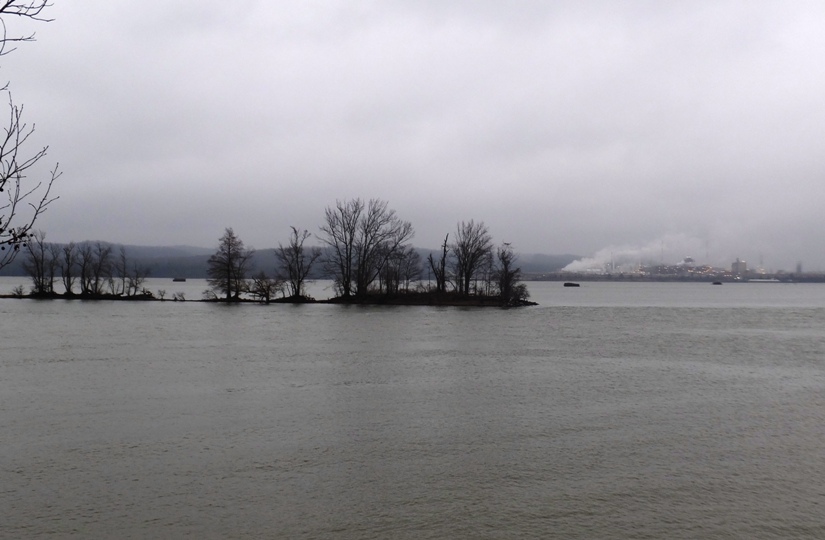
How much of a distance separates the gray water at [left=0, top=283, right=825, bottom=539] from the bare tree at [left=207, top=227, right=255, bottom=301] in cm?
4655

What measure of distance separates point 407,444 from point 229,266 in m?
66.7

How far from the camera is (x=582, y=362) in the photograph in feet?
93.6

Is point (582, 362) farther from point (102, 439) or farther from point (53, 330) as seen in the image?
point (53, 330)

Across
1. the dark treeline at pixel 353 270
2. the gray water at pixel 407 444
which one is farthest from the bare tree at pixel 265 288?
the gray water at pixel 407 444

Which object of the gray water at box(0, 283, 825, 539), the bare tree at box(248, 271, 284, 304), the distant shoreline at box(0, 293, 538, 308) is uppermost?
the bare tree at box(248, 271, 284, 304)

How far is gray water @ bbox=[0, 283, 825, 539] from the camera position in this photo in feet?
35.5

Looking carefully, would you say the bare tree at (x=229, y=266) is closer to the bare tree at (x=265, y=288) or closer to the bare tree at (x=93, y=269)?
the bare tree at (x=265, y=288)

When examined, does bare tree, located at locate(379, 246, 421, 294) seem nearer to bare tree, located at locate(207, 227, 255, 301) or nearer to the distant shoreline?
the distant shoreline

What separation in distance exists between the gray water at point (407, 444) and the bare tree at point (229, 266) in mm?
46550

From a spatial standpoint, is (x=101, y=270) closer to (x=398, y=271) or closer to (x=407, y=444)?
Answer: (x=398, y=271)

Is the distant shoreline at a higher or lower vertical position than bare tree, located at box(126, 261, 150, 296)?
lower

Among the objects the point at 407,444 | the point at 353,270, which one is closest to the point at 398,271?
the point at 353,270

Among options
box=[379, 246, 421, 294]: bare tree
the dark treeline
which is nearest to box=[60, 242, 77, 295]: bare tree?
the dark treeline

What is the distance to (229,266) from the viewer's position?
77875 millimetres
